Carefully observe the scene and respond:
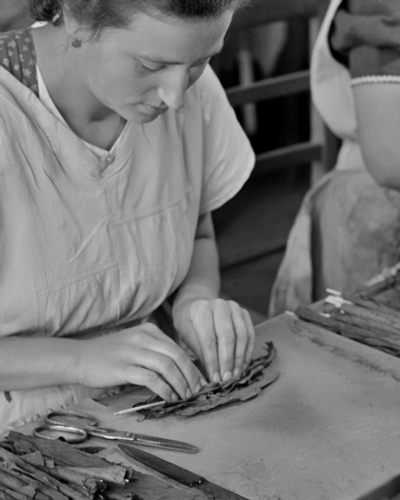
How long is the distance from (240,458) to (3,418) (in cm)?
56

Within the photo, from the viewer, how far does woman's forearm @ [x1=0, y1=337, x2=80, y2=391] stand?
1.50m

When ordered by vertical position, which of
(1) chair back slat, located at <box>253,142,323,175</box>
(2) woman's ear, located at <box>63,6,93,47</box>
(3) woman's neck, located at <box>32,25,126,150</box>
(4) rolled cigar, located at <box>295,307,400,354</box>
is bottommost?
(1) chair back slat, located at <box>253,142,323,175</box>

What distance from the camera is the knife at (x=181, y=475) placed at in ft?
3.78

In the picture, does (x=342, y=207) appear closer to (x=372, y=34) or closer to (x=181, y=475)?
(x=372, y=34)

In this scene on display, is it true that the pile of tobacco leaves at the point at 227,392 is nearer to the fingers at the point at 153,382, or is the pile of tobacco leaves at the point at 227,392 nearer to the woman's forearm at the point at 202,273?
the fingers at the point at 153,382

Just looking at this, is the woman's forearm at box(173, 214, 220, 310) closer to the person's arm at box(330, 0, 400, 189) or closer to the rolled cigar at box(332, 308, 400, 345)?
the rolled cigar at box(332, 308, 400, 345)

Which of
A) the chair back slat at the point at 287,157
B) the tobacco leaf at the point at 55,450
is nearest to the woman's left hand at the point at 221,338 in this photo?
the tobacco leaf at the point at 55,450

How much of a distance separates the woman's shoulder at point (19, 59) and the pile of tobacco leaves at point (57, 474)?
70 centimetres

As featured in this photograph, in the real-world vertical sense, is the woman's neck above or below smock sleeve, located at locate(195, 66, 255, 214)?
above

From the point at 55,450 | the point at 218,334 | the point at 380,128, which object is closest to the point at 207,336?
the point at 218,334

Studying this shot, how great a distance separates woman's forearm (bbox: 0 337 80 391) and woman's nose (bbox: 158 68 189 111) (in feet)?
1.59

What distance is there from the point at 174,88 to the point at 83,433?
24.1 inches

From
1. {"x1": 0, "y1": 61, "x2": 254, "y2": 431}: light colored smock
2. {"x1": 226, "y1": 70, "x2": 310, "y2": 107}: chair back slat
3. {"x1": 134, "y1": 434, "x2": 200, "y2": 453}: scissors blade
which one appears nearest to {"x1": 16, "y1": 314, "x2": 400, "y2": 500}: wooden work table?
{"x1": 134, "y1": 434, "x2": 200, "y2": 453}: scissors blade

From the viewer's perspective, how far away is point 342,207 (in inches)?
92.7
